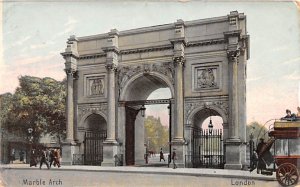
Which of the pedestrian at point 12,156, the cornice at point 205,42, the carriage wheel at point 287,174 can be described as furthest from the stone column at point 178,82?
the pedestrian at point 12,156

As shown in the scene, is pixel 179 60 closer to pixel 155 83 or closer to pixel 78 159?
pixel 155 83

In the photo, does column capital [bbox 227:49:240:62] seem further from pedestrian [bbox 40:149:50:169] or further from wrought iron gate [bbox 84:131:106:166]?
pedestrian [bbox 40:149:50:169]

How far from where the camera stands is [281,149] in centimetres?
1045

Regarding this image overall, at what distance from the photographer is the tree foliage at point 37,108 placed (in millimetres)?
12766

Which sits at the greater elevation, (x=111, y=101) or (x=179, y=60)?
(x=179, y=60)

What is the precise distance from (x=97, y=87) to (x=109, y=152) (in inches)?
105

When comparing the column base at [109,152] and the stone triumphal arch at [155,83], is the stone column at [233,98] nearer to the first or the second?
the stone triumphal arch at [155,83]

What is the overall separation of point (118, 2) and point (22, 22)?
9.47ft

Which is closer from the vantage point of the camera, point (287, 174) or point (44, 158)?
point (287, 174)

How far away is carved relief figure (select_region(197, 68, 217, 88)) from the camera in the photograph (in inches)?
568

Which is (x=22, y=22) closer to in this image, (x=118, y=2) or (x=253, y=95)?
(x=118, y=2)

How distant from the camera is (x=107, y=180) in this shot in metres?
11.4

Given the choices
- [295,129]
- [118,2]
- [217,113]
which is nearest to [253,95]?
[295,129]

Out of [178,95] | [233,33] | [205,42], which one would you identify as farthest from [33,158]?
[233,33]
